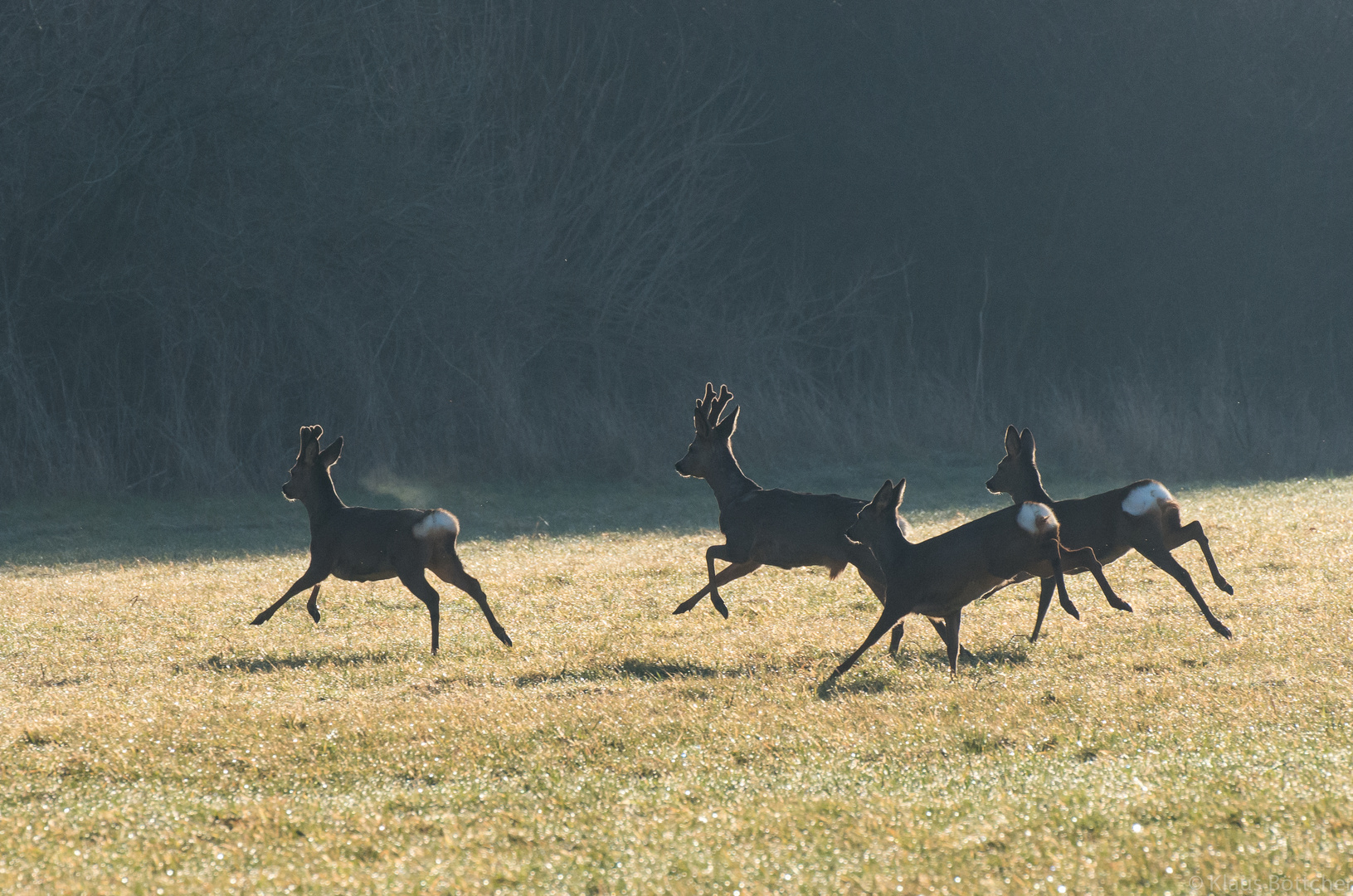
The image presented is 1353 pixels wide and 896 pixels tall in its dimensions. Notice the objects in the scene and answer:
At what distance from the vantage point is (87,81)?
16516 millimetres

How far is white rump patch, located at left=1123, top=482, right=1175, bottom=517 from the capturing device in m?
7.23

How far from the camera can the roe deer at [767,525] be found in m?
7.65

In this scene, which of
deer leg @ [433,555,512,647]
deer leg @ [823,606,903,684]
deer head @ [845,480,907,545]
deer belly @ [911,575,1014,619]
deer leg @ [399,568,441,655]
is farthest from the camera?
deer leg @ [433,555,512,647]

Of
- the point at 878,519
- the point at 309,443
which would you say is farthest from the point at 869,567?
the point at 309,443

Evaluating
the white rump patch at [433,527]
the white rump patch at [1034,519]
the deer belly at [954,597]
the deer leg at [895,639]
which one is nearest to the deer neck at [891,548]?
the deer belly at [954,597]

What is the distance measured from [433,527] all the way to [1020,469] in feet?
10.8

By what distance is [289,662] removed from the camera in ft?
23.4

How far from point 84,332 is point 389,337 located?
3.94 meters

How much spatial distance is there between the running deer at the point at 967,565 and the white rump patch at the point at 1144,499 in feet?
3.26

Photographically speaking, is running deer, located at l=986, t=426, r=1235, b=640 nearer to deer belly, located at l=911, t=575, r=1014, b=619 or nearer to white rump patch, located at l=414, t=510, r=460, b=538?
deer belly, located at l=911, t=575, r=1014, b=619

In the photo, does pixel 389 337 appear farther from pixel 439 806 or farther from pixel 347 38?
pixel 439 806

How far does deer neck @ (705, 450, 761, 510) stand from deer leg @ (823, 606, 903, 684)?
250 cm

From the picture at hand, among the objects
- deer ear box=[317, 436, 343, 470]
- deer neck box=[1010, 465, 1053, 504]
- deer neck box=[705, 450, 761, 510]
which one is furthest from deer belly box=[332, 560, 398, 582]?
deer neck box=[1010, 465, 1053, 504]

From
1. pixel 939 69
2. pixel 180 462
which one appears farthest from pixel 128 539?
pixel 939 69
